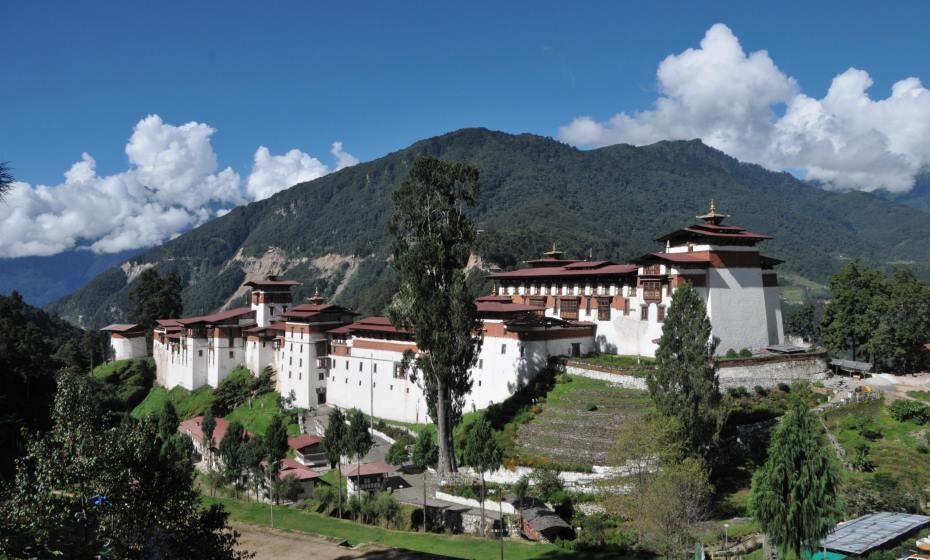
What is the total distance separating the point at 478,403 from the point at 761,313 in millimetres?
19862

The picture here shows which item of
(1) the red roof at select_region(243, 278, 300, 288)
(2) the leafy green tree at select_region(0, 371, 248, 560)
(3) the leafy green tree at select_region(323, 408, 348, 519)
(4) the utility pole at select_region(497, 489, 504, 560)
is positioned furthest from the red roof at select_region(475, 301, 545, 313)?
(2) the leafy green tree at select_region(0, 371, 248, 560)

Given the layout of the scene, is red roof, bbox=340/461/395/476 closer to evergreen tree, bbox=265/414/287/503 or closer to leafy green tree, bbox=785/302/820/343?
evergreen tree, bbox=265/414/287/503

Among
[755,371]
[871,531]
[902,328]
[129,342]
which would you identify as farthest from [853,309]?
[129,342]

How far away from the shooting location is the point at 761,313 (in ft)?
156

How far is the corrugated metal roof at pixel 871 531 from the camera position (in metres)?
26.2

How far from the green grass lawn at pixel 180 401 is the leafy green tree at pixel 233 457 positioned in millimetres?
22329

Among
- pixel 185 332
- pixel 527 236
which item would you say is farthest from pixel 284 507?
pixel 527 236

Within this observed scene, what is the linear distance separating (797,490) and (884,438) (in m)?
16.0

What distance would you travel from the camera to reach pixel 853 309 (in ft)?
165

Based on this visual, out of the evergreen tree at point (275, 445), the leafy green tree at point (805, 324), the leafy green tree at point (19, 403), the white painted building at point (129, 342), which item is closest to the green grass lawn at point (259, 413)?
the evergreen tree at point (275, 445)

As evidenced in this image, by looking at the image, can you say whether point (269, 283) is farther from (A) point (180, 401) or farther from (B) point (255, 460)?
(B) point (255, 460)

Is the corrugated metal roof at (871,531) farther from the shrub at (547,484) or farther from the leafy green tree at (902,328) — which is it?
the leafy green tree at (902,328)

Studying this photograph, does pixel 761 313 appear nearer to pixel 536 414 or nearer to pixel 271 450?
pixel 536 414

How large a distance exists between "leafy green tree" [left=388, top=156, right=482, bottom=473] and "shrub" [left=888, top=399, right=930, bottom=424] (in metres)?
23.3
